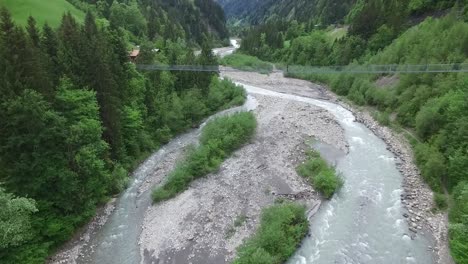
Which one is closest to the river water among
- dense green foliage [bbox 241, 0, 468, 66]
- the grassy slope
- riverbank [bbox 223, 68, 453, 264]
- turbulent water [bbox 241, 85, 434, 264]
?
turbulent water [bbox 241, 85, 434, 264]

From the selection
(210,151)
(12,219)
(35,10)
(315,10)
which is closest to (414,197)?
(210,151)

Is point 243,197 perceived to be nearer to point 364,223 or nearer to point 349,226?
point 349,226

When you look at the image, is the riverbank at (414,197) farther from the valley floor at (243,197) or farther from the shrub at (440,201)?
the shrub at (440,201)

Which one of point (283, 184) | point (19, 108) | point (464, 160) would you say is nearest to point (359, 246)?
point (283, 184)

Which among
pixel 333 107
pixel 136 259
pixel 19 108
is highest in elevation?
pixel 19 108

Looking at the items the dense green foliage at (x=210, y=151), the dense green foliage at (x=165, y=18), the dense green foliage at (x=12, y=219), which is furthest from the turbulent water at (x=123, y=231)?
the dense green foliage at (x=165, y=18)

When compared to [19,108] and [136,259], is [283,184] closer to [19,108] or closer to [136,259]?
[136,259]
